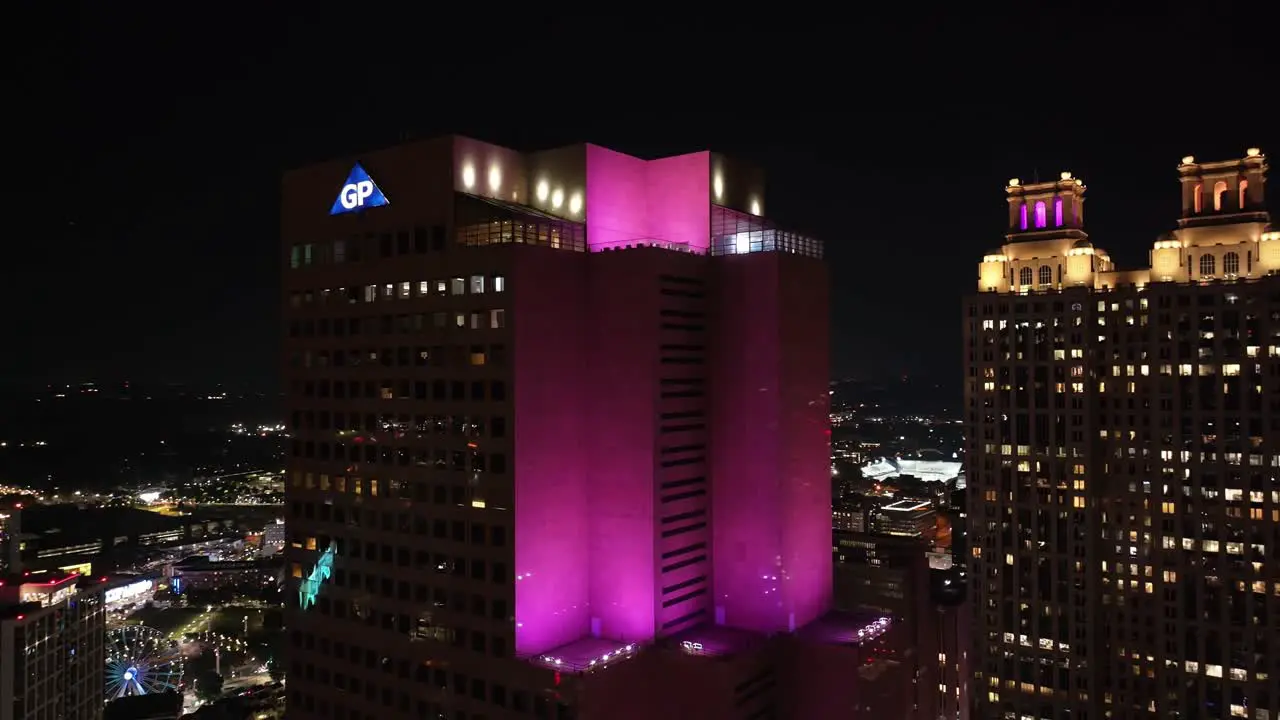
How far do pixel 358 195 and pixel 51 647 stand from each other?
40828mm

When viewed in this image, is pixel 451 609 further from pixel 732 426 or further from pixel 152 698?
pixel 152 698

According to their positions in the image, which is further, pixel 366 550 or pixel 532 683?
pixel 366 550

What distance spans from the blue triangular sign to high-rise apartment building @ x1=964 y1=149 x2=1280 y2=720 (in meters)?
63.2

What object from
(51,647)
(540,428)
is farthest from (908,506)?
(540,428)

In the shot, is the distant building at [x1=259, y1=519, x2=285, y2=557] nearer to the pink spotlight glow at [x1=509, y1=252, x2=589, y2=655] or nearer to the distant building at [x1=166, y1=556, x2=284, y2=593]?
the distant building at [x1=166, y1=556, x2=284, y2=593]

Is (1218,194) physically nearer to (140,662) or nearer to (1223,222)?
(1223,222)

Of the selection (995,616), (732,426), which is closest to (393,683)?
(732,426)

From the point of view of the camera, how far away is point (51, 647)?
187 ft

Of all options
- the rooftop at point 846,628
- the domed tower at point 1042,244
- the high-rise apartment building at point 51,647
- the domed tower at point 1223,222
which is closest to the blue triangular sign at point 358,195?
the rooftop at point 846,628

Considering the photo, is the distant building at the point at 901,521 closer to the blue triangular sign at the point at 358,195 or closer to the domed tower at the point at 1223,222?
the domed tower at the point at 1223,222

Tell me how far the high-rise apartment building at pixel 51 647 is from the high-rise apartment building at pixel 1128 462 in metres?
77.4

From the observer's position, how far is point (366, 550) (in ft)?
137

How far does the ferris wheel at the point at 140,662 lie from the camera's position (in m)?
85.2

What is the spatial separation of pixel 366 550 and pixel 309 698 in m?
9.64
